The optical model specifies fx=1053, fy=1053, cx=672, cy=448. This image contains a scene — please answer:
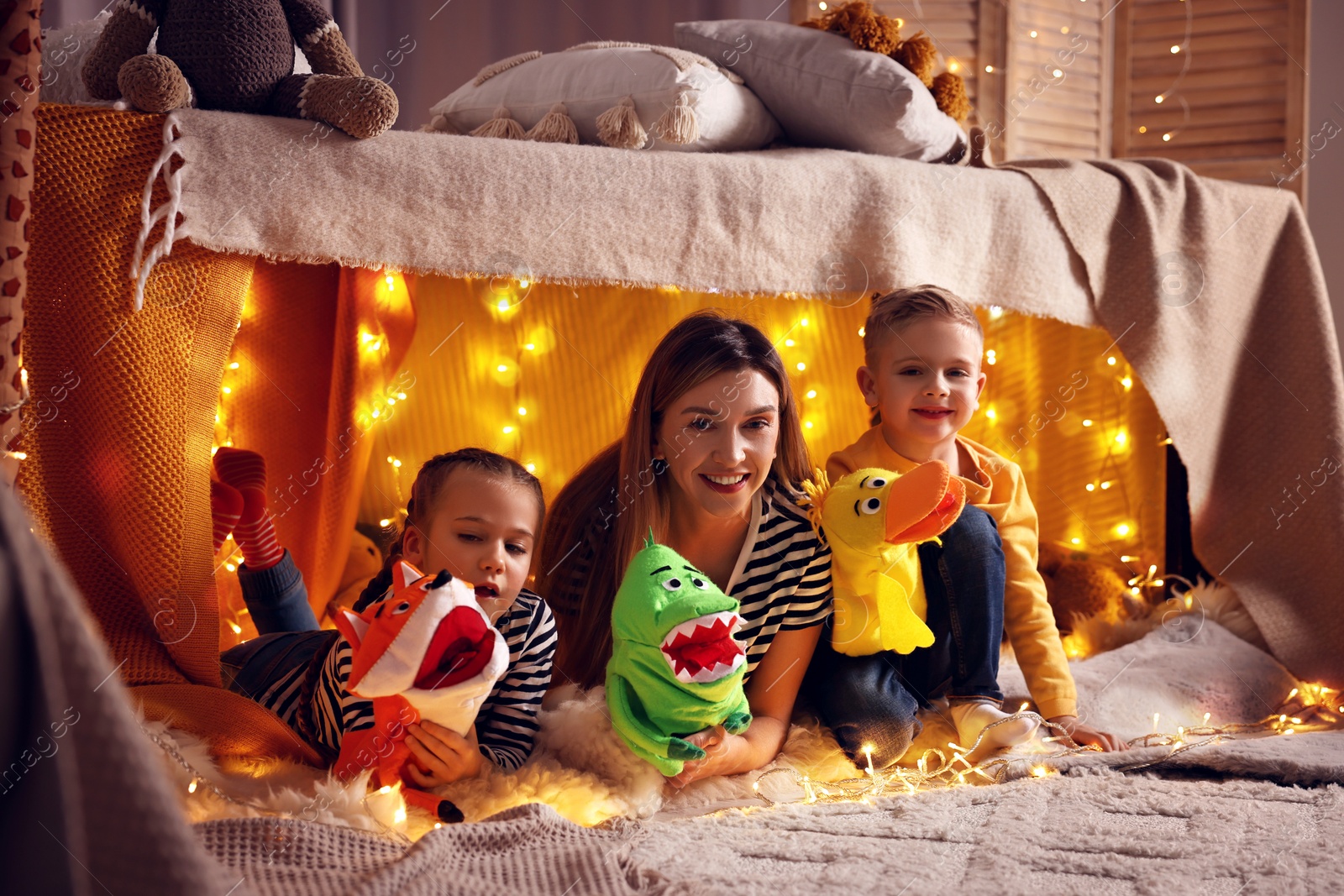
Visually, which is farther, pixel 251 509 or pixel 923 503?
pixel 251 509

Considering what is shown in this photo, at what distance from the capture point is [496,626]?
3.32 feet

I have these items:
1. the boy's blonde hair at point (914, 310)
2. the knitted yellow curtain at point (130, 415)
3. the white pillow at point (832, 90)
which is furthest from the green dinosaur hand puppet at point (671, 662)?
the white pillow at point (832, 90)

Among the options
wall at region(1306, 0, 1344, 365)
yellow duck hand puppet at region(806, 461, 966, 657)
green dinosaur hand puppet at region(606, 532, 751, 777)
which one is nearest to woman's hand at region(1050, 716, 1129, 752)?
yellow duck hand puppet at region(806, 461, 966, 657)

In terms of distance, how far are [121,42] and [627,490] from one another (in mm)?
672

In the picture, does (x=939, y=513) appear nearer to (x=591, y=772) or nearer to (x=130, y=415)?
(x=591, y=772)

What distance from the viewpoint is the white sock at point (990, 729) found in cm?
111

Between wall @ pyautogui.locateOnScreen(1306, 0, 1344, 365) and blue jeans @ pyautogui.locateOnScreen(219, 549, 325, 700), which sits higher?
wall @ pyautogui.locateOnScreen(1306, 0, 1344, 365)

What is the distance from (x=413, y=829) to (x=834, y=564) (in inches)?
19.3

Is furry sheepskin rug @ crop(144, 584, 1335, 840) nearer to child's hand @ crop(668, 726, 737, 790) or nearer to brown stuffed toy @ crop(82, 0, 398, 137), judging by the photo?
child's hand @ crop(668, 726, 737, 790)

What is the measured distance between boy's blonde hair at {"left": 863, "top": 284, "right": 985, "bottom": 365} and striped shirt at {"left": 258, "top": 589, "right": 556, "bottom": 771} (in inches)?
20.7

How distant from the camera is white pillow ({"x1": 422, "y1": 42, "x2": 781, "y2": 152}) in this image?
4.11 feet

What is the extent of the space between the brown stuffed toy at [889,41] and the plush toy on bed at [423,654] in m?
0.91

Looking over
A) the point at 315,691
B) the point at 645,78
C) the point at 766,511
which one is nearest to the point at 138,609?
the point at 315,691

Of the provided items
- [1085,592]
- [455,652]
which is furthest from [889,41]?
[455,652]
